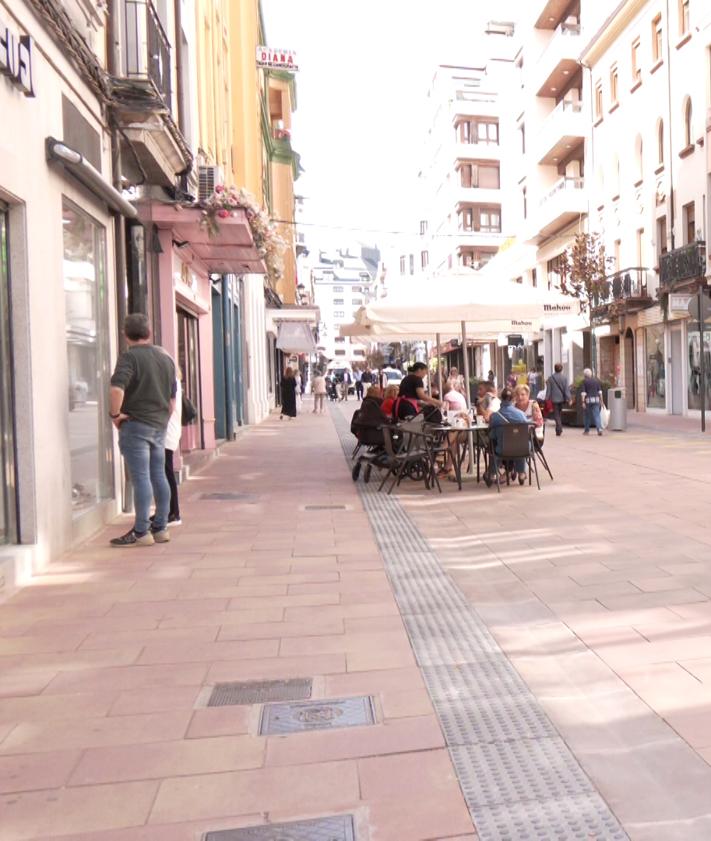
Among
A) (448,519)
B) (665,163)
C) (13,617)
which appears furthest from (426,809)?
(665,163)

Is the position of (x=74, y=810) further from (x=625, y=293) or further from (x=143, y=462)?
(x=625, y=293)

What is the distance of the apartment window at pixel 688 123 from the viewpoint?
2592 centimetres

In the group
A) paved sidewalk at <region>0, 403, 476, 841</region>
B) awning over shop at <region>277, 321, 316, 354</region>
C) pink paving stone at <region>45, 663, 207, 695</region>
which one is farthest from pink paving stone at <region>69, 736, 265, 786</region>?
awning over shop at <region>277, 321, 316, 354</region>

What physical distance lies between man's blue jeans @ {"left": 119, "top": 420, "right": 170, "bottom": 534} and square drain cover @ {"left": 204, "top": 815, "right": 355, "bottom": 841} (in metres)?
4.60

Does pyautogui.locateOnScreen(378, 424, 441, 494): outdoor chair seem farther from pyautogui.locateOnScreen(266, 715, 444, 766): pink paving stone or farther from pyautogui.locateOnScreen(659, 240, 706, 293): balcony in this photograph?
pyautogui.locateOnScreen(659, 240, 706, 293): balcony

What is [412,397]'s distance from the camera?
11898 millimetres

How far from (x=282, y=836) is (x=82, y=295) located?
6.16 metres

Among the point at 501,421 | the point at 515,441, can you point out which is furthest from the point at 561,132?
the point at 515,441

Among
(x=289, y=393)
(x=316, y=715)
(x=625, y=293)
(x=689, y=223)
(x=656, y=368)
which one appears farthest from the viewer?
(x=625, y=293)

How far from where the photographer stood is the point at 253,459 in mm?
14734

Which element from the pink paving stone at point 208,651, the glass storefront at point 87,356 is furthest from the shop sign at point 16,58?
the pink paving stone at point 208,651

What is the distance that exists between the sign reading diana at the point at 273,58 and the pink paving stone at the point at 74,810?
28.6 metres

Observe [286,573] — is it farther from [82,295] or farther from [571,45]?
[571,45]

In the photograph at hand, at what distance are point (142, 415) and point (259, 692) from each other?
144 inches
